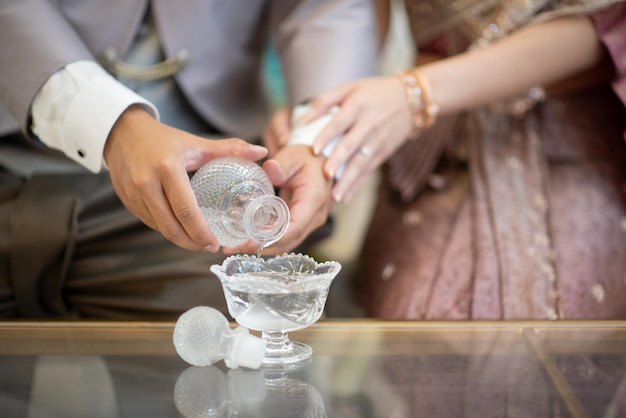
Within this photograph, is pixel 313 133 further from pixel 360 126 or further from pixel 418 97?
pixel 418 97

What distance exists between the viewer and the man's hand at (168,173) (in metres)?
0.78

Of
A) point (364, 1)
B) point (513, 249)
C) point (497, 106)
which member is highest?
point (364, 1)

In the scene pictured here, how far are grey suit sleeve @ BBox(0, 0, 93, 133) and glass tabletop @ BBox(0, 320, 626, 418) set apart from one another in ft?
1.04

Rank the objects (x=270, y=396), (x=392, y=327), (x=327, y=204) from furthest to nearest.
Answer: (x=327, y=204) → (x=392, y=327) → (x=270, y=396)

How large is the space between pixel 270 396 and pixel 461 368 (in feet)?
0.58

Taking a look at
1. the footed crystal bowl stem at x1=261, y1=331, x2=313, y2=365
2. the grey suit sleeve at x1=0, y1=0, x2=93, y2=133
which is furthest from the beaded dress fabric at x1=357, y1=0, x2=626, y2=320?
the grey suit sleeve at x1=0, y1=0, x2=93, y2=133

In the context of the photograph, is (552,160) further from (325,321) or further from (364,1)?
(325,321)

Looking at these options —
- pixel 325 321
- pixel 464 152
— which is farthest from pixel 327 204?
pixel 464 152

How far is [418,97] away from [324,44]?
0.59 ft

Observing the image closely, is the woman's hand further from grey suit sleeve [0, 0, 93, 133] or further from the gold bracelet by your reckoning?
grey suit sleeve [0, 0, 93, 133]

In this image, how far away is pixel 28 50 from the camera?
999mm

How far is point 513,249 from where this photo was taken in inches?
44.2

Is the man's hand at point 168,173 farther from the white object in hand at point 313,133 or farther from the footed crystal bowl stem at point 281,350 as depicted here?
the white object in hand at point 313,133

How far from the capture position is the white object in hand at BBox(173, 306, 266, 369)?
2.21 feet
